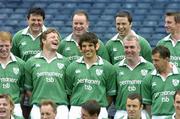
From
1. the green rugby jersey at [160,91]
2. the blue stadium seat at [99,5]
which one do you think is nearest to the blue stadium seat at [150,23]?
the blue stadium seat at [99,5]

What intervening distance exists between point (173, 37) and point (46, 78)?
1.67 m

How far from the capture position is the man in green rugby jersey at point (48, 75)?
28.8 ft

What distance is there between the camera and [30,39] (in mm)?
9375

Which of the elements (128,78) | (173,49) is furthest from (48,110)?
(173,49)

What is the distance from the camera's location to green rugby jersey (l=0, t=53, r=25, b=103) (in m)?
8.80

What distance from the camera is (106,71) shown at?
881cm

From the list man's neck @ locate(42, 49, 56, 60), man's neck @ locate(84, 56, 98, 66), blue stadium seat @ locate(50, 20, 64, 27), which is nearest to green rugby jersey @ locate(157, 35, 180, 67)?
man's neck @ locate(84, 56, 98, 66)

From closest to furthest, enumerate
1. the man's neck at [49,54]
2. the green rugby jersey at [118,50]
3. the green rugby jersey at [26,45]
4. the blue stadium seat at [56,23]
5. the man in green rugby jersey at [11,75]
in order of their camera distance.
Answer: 1. the man in green rugby jersey at [11,75]
2. the man's neck at [49,54]
3. the green rugby jersey at [118,50]
4. the green rugby jersey at [26,45]
5. the blue stadium seat at [56,23]

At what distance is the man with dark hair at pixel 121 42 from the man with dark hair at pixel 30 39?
88 centimetres

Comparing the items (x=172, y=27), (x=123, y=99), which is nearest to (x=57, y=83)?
(x=123, y=99)

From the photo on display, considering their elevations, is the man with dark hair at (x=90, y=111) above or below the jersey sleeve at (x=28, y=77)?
below

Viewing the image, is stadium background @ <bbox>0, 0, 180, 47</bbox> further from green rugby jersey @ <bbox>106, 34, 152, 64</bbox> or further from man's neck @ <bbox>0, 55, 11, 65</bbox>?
man's neck @ <bbox>0, 55, 11, 65</bbox>

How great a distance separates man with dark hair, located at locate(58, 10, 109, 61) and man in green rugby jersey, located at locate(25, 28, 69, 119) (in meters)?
0.34

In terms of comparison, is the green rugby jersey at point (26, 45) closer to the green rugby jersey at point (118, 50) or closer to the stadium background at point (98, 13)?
the green rugby jersey at point (118, 50)
